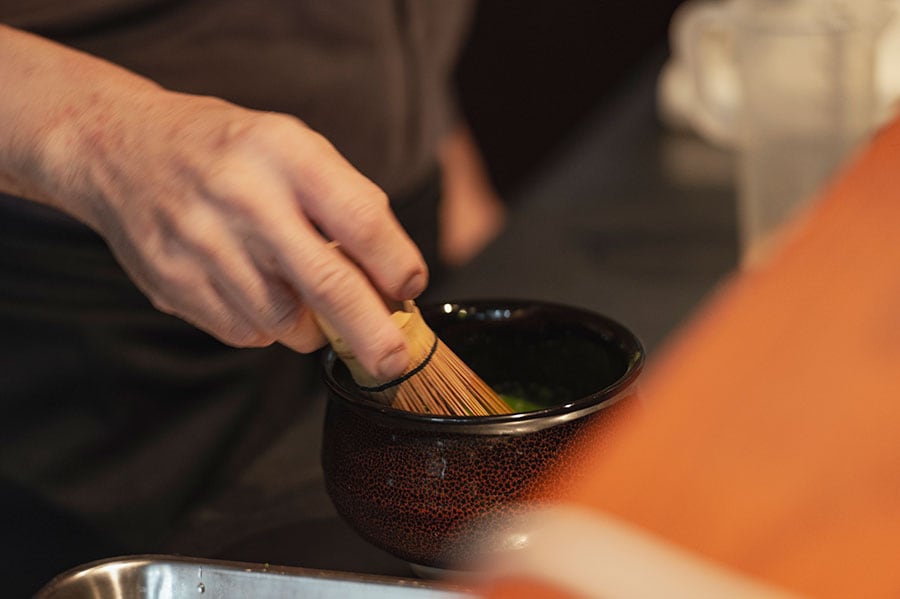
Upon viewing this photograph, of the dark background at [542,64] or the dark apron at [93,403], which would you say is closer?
the dark apron at [93,403]

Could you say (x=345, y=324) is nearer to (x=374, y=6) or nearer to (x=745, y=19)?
(x=374, y=6)

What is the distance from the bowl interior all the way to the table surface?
0.13 m

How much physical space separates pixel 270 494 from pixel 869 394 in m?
0.55

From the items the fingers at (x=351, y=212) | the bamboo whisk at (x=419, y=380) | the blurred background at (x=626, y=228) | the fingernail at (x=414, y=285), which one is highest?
the fingers at (x=351, y=212)

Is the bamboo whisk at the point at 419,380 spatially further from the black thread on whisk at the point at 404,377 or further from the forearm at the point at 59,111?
the forearm at the point at 59,111

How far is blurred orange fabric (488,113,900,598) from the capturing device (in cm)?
25

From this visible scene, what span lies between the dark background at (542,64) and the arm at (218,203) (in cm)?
250

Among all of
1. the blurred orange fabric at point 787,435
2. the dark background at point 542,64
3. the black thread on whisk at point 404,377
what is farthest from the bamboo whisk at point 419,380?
the dark background at point 542,64

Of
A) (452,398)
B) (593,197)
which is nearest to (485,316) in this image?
(452,398)

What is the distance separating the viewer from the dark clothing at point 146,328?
96 centimetres

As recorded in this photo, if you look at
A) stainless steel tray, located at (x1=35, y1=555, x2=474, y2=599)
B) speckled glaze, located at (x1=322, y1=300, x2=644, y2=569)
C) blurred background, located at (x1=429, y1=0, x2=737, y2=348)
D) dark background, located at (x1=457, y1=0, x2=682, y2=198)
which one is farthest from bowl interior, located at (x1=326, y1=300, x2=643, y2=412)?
dark background, located at (x1=457, y1=0, x2=682, y2=198)

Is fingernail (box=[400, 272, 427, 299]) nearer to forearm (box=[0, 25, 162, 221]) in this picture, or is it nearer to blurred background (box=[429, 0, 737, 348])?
forearm (box=[0, 25, 162, 221])

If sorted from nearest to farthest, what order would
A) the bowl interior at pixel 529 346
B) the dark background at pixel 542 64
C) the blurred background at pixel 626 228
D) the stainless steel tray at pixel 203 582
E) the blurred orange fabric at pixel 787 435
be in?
the blurred orange fabric at pixel 787 435 < the stainless steel tray at pixel 203 582 < the bowl interior at pixel 529 346 < the blurred background at pixel 626 228 < the dark background at pixel 542 64

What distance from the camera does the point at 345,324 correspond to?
559 mm
